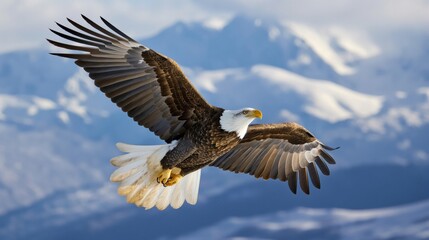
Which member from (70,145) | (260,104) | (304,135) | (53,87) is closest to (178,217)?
(260,104)

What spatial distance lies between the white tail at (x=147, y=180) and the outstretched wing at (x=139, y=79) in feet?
1.03

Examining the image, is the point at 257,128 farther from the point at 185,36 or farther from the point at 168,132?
the point at 185,36

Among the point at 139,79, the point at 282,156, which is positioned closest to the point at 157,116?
the point at 139,79

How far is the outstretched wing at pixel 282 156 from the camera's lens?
10.0m

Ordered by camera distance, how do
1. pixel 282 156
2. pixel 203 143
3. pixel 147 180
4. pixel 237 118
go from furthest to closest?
pixel 282 156
pixel 147 180
pixel 203 143
pixel 237 118

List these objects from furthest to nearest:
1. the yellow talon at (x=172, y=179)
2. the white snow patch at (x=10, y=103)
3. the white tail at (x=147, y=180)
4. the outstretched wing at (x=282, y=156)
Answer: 1. the white snow patch at (x=10, y=103)
2. the outstretched wing at (x=282, y=156)
3. the yellow talon at (x=172, y=179)
4. the white tail at (x=147, y=180)

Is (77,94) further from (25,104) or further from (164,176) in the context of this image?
(164,176)

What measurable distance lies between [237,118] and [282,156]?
181 cm

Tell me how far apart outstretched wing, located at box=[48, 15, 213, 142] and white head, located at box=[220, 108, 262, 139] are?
10.4 inches

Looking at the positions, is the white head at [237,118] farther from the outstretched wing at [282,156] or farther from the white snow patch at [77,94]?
the white snow patch at [77,94]

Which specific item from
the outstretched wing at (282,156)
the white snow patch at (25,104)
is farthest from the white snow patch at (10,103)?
the outstretched wing at (282,156)

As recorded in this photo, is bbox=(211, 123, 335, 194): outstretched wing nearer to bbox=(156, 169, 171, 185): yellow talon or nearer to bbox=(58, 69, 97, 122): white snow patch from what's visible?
bbox=(156, 169, 171, 185): yellow talon

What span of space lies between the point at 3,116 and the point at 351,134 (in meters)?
56.6

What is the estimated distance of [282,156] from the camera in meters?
10.3
